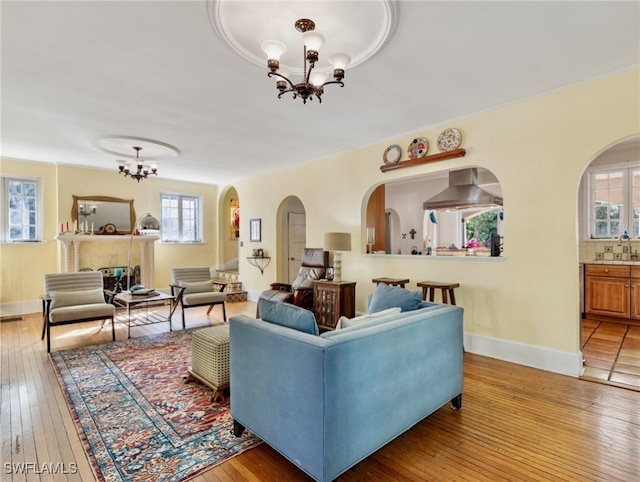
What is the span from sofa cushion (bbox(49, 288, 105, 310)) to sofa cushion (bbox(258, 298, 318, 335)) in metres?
3.63

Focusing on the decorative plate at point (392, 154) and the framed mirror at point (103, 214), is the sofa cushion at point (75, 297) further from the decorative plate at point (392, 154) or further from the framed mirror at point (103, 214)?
the decorative plate at point (392, 154)

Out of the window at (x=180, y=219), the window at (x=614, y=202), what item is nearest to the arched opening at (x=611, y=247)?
the window at (x=614, y=202)

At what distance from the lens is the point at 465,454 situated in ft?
6.59

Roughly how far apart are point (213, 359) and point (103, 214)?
5.56m

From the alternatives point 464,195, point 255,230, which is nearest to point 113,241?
point 255,230

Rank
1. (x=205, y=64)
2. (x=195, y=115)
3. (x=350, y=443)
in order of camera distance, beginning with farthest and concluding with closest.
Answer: (x=195, y=115)
(x=205, y=64)
(x=350, y=443)

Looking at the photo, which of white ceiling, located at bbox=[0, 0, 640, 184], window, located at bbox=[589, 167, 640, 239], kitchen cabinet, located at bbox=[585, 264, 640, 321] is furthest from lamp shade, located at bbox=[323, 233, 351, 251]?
window, located at bbox=[589, 167, 640, 239]

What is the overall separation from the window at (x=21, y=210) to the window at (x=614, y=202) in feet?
32.9

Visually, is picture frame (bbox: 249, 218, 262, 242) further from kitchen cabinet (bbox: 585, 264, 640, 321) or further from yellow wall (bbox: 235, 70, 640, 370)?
kitchen cabinet (bbox: 585, 264, 640, 321)

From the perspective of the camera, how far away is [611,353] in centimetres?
375

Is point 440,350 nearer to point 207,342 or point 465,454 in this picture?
point 465,454

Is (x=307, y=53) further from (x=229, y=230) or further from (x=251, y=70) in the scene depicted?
(x=229, y=230)

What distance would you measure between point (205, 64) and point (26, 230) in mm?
5731

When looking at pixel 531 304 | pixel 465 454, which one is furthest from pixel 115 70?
pixel 531 304
